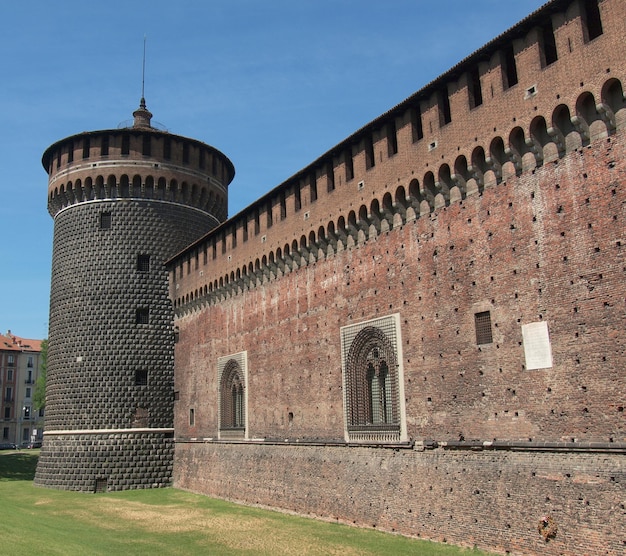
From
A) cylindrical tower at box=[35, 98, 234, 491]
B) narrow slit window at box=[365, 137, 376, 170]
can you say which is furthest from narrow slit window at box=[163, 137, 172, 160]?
narrow slit window at box=[365, 137, 376, 170]

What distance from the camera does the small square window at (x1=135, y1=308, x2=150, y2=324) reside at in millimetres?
25094

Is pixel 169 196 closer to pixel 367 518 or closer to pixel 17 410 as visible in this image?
pixel 367 518

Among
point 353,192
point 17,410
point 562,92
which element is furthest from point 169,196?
point 17,410

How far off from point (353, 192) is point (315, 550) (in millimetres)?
8228

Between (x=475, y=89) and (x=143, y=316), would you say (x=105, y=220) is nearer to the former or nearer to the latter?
(x=143, y=316)

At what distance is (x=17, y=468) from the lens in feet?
112

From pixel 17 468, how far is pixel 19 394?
34.2m

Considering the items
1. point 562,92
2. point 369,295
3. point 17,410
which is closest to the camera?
point 562,92

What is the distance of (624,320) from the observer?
10.1 m

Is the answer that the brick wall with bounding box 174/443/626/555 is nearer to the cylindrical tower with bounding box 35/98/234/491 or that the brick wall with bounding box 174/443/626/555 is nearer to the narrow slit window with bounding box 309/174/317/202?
the narrow slit window with bounding box 309/174/317/202

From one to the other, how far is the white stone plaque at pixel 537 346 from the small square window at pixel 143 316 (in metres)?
17.1

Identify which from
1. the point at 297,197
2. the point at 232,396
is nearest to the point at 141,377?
the point at 232,396

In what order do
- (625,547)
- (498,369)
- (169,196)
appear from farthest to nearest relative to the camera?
(169,196) → (498,369) → (625,547)

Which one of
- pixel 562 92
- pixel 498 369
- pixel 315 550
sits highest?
pixel 562 92
